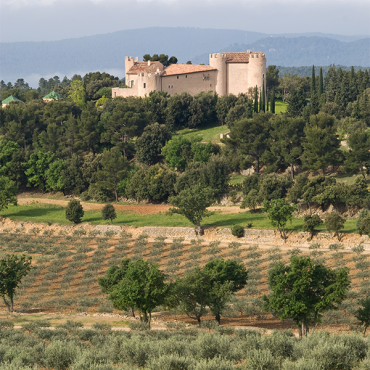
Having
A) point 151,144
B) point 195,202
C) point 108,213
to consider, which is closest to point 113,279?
point 195,202

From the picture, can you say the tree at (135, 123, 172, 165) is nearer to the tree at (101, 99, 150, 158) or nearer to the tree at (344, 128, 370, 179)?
the tree at (101, 99, 150, 158)

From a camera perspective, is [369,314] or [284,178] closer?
[369,314]

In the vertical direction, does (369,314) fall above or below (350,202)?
below

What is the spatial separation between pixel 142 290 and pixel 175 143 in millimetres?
40674

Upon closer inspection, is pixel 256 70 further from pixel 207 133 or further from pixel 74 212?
pixel 74 212

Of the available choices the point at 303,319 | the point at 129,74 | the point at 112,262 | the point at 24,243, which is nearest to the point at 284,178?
the point at 112,262

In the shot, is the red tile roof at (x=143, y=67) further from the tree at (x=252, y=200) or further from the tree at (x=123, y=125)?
the tree at (x=252, y=200)

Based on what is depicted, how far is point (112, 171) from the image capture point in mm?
64562

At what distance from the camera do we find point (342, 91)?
7912cm

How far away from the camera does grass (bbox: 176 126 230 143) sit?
7377cm

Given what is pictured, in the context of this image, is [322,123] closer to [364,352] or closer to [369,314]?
[369,314]

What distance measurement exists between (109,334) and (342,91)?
208 feet

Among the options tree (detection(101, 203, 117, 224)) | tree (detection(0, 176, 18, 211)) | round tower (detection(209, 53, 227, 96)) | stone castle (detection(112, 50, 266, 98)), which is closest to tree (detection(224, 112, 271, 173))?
tree (detection(101, 203, 117, 224))

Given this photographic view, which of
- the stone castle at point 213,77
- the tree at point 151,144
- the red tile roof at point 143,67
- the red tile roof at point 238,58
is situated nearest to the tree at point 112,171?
the tree at point 151,144
